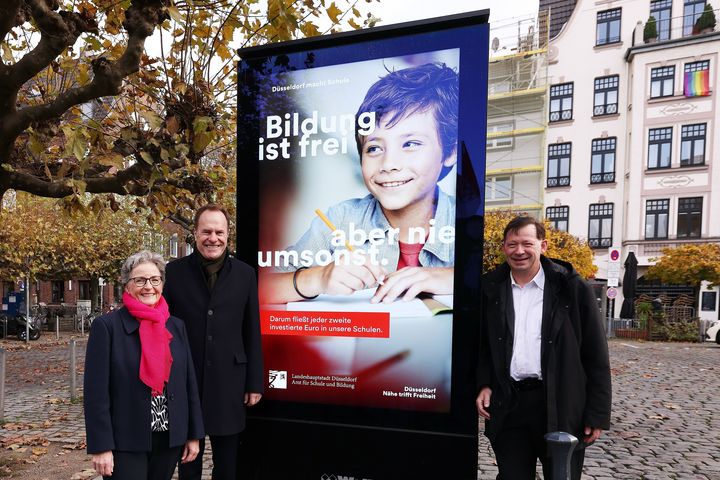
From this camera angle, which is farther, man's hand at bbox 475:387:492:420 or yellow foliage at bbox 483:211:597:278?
yellow foliage at bbox 483:211:597:278

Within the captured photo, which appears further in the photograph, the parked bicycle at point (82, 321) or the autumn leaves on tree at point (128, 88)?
the parked bicycle at point (82, 321)

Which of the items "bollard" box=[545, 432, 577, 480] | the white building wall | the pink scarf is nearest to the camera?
"bollard" box=[545, 432, 577, 480]

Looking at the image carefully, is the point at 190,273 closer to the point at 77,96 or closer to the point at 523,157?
the point at 77,96

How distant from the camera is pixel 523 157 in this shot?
30359 mm

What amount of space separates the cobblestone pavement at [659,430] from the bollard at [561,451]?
315cm

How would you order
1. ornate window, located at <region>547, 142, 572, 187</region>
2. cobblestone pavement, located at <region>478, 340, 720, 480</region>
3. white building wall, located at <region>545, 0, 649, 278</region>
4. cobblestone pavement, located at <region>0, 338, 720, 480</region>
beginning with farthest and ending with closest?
ornate window, located at <region>547, 142, 572, 187</region>, white building wall, located at <region>545, 0, 649, 278</region>, cobblestone pavement, located at <region>0, 338, 720, 480</region>, cobblestone pavement, located at <region>478, 340, 720, 480</region>

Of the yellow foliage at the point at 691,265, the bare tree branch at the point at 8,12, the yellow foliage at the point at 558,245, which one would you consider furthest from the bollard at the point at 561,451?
the yellow foliage at the point at 691,265

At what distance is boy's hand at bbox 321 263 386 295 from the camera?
2.89m

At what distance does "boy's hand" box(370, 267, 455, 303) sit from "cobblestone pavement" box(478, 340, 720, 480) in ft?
8.87

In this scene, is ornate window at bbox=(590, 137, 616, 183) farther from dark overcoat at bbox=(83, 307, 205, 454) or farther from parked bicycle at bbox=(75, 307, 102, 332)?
dark overcoat at bbox=(83, 307, 205, 454)

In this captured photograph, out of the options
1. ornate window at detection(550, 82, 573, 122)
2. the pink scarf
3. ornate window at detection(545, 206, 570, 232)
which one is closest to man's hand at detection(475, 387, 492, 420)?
the pink scarf

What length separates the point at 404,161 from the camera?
9.26 feet

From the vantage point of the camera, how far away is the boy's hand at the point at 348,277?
114 inches

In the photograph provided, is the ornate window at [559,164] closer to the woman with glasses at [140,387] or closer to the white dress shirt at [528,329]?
the white dress shirt at [528,329]
